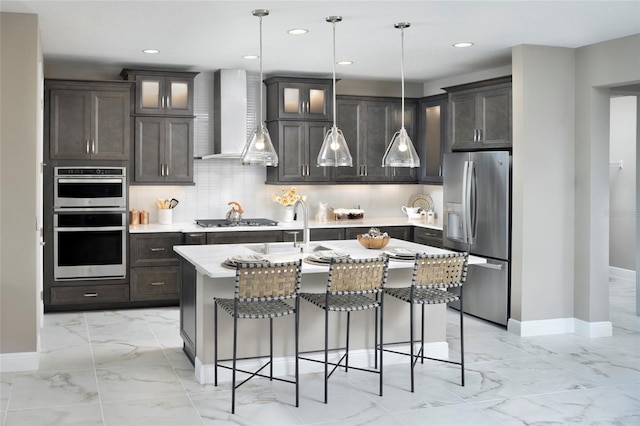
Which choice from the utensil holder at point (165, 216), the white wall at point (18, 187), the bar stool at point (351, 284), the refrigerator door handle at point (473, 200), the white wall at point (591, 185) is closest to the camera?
the bar stool at point (351, 284)

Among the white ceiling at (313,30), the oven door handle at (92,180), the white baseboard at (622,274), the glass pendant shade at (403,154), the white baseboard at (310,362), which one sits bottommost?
the white baseboard at (310,362)

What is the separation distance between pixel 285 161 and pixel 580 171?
3.21 m

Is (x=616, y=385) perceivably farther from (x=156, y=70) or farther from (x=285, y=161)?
(x=156, y=70)

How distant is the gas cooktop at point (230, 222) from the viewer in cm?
736

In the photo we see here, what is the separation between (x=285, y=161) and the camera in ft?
25.4

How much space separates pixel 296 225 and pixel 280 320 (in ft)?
9.17

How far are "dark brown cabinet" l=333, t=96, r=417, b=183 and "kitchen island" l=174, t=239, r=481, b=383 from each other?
2724 millimetres

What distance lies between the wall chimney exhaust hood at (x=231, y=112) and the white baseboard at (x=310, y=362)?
3143 millimetres

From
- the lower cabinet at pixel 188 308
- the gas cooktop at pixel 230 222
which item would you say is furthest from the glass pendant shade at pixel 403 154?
the gas cooktop at pixel 230 222

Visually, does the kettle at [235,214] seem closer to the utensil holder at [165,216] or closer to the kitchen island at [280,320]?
the utensil holder at [165,216]

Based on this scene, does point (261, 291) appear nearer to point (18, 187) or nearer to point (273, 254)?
point (273, 254)

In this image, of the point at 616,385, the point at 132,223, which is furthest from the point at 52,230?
the point at 616,385

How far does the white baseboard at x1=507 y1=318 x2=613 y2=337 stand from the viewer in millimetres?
6117

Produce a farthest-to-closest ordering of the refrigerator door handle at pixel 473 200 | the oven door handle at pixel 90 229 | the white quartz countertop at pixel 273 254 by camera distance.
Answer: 1. the oven door handle at pixel 90 229
2. the refrigerator door handle at pixel 473 200
3. the white quartz countertop at pixel 273 254
